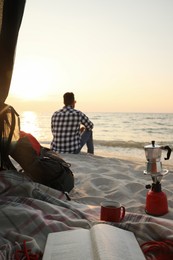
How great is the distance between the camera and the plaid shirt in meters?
5.47

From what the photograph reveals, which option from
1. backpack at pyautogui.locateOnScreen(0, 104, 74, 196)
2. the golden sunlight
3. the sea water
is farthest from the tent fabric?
the golden sunlight

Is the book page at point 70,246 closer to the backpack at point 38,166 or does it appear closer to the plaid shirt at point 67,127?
the backpack at point 38,166

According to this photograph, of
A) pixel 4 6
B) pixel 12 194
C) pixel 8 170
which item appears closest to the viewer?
pixel 4 6

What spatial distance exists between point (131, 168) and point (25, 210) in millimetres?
2895

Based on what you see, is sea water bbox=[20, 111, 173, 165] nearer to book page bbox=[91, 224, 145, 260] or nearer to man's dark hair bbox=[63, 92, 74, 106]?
man's dark hair bbox=[63, 92, 74, 106]

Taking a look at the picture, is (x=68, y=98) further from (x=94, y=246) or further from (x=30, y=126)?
(x=30, y=126)

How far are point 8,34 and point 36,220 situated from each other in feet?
3.38

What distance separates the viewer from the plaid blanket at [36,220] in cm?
156

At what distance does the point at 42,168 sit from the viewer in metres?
2.82

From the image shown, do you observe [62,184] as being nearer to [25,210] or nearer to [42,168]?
[42,168]

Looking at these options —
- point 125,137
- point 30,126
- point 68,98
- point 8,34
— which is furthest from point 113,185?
point 30,126

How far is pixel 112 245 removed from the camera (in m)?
1.21

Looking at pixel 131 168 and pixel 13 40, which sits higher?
pixel 13 40

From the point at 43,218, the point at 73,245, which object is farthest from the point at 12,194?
the point at 73,245
